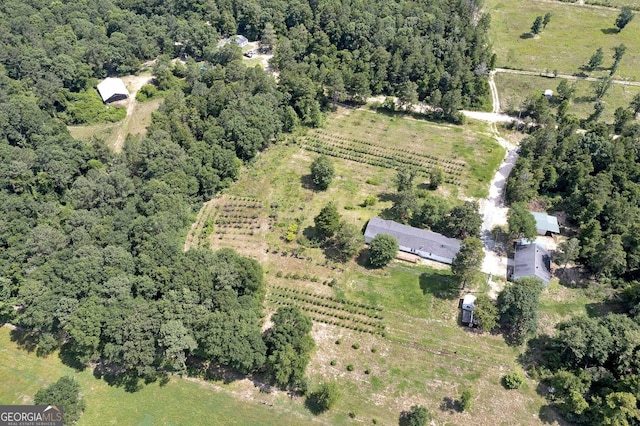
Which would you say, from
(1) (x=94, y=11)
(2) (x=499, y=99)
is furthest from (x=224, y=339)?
(1) (x=94, y=11)

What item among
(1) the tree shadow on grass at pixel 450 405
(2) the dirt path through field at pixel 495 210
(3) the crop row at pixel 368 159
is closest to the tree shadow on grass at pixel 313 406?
(1) the tree shadow on grass at pixel 450 405

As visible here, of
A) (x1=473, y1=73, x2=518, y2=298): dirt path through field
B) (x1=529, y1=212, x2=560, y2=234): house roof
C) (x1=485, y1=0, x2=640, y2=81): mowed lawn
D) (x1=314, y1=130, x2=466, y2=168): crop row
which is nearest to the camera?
(x1=473, y1=73, x2=518, y2=298): dirt path through field

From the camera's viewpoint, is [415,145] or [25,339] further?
[415,145]

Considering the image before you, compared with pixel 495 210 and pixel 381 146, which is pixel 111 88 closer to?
pixel 381 146

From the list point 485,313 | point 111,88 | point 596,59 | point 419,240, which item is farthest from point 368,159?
point 596,59

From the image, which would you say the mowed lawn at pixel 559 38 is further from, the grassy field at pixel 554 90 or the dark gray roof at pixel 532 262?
the dark gray roof at pixel 532 262

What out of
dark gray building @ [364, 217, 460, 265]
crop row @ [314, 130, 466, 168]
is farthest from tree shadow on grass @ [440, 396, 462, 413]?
crop row @ [314, 130, 466, 168]

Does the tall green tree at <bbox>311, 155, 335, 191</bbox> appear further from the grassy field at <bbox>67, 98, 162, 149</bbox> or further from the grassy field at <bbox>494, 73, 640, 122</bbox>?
the grassy field at <bbox>494, 73, 640, 122</bbox>
